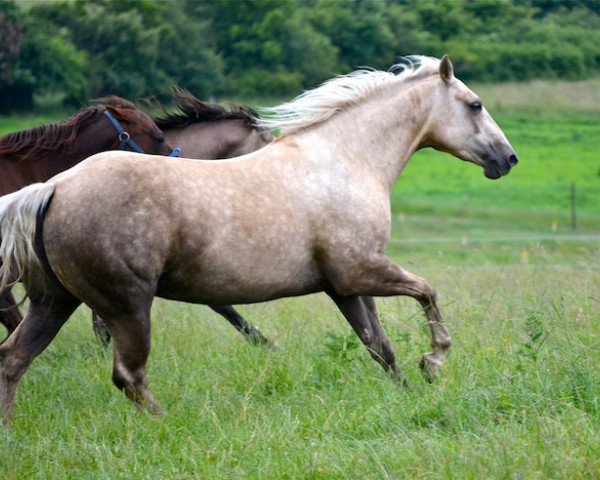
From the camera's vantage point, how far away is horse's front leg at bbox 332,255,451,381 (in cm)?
634

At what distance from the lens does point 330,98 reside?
6.80 metres

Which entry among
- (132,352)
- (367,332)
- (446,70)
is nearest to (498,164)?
(446,70)

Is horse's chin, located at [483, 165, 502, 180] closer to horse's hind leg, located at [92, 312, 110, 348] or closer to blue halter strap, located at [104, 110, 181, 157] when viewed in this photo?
blue halter strap, located at [104, 110, 181, 157]

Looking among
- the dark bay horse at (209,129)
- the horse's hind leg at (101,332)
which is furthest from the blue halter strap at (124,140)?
the horse's hind leg at (101,332)

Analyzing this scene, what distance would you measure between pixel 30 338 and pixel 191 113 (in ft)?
11.7

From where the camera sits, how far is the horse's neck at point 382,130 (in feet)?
21.9

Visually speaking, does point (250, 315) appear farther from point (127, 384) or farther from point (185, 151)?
point (127, 384)

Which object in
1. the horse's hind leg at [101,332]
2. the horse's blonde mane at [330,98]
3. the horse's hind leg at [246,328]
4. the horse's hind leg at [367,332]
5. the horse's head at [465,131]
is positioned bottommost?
the horse's hind leg at [101,332]

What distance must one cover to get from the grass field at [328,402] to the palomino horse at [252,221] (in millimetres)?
357

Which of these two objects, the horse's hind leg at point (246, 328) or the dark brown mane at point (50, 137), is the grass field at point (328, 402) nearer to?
the horse's hind leg at point (246, 328)

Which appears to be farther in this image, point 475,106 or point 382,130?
point 475,106

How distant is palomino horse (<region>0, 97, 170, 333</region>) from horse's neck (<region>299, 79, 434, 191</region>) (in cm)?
203

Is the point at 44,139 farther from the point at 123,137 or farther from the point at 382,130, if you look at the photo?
the point at 382,130

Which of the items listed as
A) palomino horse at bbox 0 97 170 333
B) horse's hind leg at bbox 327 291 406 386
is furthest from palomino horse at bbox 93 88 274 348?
horse's hind leg at bbox 327 291 406 386
